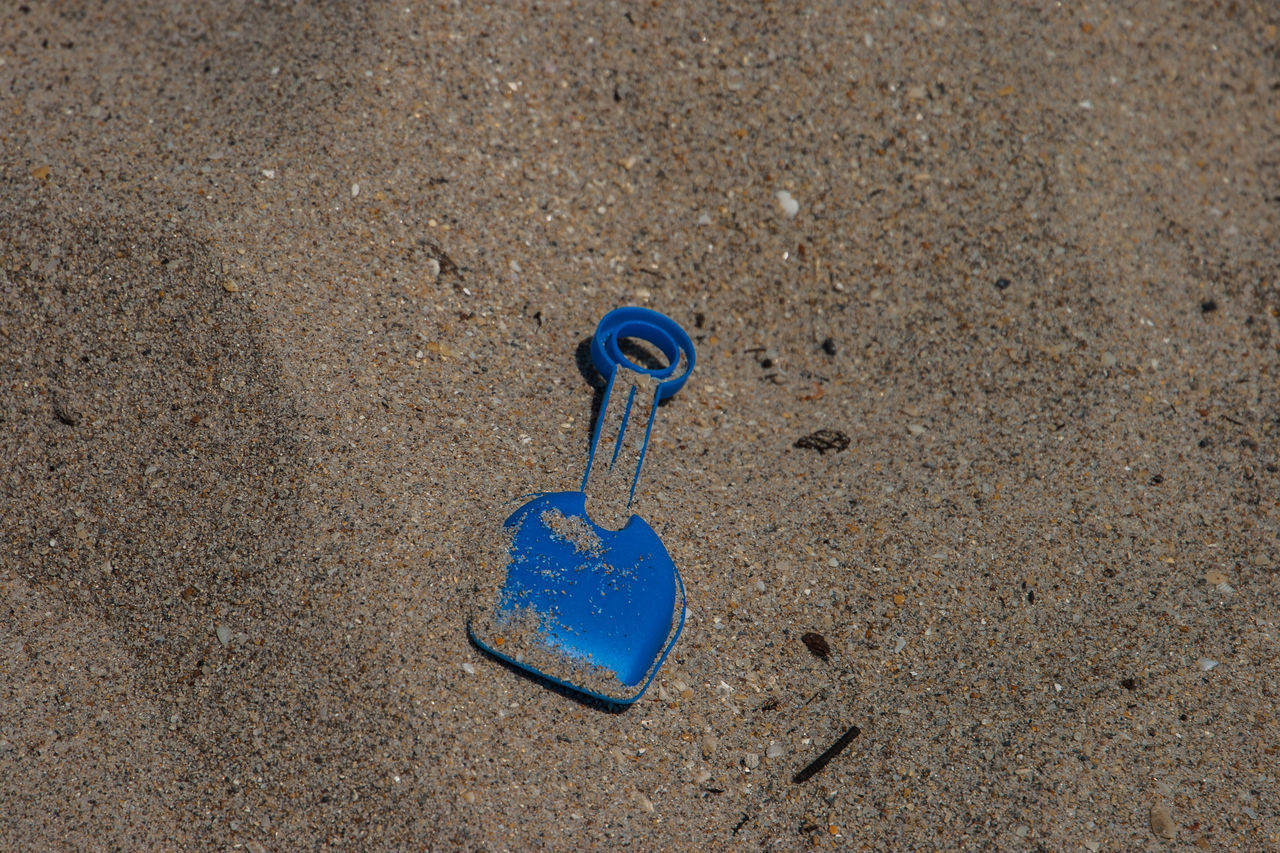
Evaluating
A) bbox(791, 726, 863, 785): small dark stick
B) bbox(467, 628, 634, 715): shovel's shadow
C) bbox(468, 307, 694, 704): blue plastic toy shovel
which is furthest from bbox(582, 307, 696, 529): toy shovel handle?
bbox(791, 726, 863, 785): small dark stick

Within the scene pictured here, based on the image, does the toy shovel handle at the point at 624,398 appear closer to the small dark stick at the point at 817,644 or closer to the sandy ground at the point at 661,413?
the sandy ground at the point at 661,413

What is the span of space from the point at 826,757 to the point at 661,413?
0.72 metres

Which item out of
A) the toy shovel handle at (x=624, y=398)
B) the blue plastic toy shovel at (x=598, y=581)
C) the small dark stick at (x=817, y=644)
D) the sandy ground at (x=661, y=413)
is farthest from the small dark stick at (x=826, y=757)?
the toy shovel handle at (x=624, y=398)

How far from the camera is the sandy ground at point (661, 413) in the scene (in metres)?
1.37

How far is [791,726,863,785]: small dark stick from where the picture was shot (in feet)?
4.62

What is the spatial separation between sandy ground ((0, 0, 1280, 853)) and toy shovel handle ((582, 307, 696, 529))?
0.06 m

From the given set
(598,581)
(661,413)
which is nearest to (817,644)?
(598,581)

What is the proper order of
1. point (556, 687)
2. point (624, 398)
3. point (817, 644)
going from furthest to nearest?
point (624, 398) → point (817, 644) → point (556, 687)

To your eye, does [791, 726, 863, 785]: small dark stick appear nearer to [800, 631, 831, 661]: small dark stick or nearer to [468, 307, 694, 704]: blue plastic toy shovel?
[800, 631, 831, 661]: small dark stick

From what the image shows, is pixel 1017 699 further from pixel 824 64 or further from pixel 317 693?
pixel 824 64

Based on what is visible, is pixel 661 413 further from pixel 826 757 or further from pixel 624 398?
pixel 826 757

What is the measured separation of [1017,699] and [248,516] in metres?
1.37

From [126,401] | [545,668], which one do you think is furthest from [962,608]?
[126,401]

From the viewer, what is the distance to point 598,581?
1.46m
